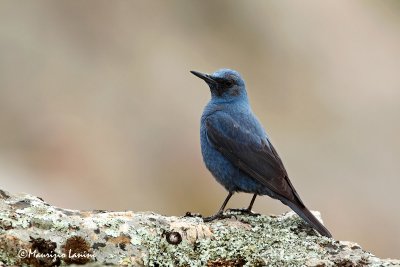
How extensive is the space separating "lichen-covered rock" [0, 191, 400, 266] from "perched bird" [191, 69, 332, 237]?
1.17m

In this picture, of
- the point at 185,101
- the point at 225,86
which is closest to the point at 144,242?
the point at 225,86

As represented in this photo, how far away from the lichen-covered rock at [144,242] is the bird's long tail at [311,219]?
0.77 ft

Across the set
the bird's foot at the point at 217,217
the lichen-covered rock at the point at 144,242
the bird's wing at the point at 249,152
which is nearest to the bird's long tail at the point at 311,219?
the lichen-covered rock at the point at 144,242

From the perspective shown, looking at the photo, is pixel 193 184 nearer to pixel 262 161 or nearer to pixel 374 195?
pixel 374 195

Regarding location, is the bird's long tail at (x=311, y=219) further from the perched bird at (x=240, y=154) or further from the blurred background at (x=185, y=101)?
the blurred background at (x=185, y=101)

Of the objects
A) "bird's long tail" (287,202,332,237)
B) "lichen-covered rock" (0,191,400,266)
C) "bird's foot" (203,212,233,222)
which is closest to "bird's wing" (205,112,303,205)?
"bird's long tail" (287,202,332,237)

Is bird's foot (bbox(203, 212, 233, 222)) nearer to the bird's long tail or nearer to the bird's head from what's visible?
the bird's long tail

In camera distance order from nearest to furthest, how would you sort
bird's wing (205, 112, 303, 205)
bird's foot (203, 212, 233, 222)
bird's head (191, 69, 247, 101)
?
bird's foot (203, 212, 233, 222), bird's wing (205, 112, 303, 205), bird's head (191, 69, 247, 101)

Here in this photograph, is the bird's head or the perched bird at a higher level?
the bird's head

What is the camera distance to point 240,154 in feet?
26.7

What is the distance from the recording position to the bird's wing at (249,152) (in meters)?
7.74

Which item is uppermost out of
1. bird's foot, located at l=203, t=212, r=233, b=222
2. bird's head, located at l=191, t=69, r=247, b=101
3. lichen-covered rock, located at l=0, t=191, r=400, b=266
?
bird's head, located at l=191, t=69, r=247, b=101

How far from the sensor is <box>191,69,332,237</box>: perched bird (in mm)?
7766

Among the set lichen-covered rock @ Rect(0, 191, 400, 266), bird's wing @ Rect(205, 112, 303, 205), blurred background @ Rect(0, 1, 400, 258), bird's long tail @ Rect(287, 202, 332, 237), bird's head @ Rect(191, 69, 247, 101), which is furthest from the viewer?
blurred background @ Rect(0, 1, 400, 258)
